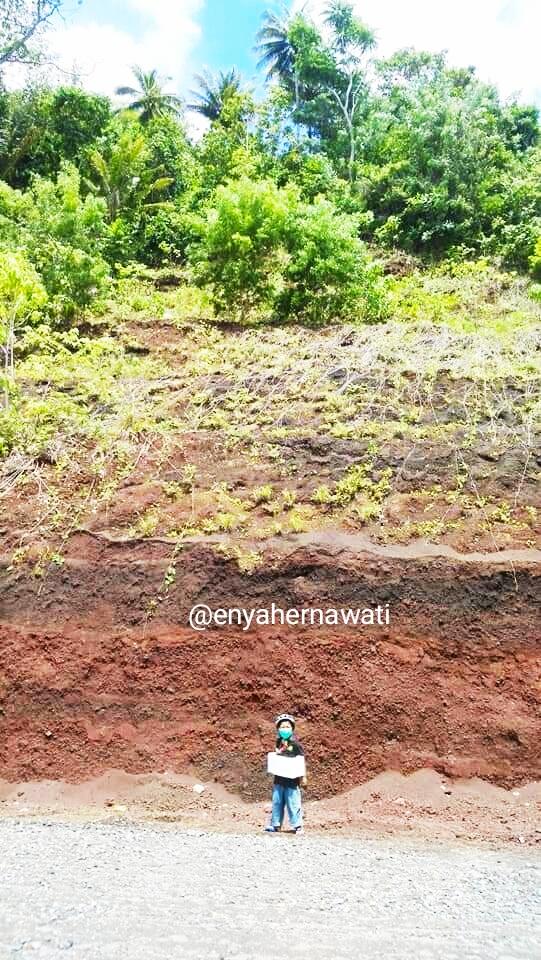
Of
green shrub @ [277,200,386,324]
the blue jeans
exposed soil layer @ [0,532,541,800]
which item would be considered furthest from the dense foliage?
the blue jeans

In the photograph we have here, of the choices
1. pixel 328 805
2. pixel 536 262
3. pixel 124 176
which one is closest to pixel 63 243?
pixel 124 176

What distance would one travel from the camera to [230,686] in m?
6.14

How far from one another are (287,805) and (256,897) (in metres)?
1.54

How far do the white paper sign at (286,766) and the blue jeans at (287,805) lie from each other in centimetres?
11

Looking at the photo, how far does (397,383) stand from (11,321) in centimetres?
493

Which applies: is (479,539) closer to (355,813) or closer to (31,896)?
(355,813)

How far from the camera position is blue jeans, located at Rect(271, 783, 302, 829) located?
5152 mm

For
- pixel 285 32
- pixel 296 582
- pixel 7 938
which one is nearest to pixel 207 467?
pixel 296 582

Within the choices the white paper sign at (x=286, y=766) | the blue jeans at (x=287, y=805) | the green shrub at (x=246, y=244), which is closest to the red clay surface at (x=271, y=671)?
the blue jeans at (x=287, y=805)

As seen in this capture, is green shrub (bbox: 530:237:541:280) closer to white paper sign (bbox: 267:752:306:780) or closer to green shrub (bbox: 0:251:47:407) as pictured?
green shrub (bbox: 0:251:47:407)

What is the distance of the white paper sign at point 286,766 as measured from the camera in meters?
5.15

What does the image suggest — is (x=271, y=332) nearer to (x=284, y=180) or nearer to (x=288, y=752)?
(x=288, y=752)

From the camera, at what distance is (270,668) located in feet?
20.3

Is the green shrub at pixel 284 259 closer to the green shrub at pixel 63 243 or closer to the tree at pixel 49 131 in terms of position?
the green shrub at pixel 63 243
